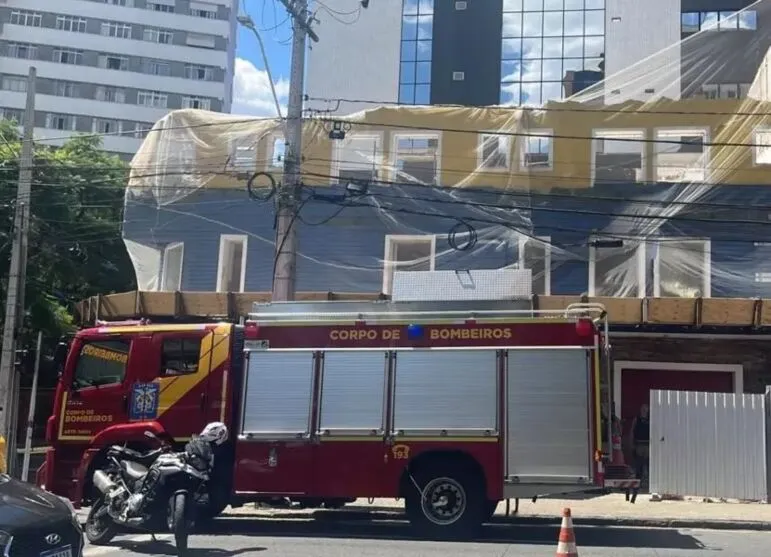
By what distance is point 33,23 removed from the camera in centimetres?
6284

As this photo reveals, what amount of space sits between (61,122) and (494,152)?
4917 centimetres

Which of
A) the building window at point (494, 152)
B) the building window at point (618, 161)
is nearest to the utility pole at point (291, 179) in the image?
the building window at point (494, 152)

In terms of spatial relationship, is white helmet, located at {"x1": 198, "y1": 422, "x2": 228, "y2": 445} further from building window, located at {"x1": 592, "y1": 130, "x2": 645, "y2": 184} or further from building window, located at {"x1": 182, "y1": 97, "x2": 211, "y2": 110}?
building window, located at {"x1": 182, "y1": 97, "x2": 211, "y2": 110}

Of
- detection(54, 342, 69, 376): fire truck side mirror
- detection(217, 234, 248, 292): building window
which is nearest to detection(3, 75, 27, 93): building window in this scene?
detection(217, 234, 248, 292): building window

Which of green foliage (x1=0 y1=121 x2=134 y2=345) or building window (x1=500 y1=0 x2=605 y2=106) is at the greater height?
building window (x1=500 y1=0 x2=605 y2=106)

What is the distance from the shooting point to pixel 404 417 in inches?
420

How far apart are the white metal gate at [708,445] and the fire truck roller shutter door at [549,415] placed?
551 cm

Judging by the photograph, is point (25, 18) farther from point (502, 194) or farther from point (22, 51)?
point (502, 194)

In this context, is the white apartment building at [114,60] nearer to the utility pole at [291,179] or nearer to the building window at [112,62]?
the building window at [112,62]

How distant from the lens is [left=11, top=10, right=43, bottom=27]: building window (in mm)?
62753

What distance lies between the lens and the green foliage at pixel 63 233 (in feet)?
80.5

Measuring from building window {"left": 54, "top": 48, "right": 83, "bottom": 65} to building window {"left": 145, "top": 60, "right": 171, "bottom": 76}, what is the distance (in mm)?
4634

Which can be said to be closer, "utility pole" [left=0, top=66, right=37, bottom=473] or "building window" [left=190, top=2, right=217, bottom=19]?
"utility pole" [left=0, top=66, right=37, bottom=473]

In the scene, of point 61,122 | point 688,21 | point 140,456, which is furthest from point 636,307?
point 61,122
